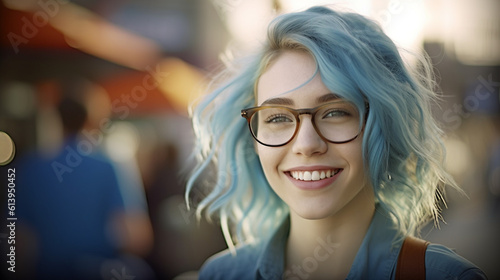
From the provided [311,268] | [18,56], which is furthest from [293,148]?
[18,56]

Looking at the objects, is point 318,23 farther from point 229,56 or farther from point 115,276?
point 115,276

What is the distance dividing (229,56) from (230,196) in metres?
0.54

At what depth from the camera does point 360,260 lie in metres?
1.44
